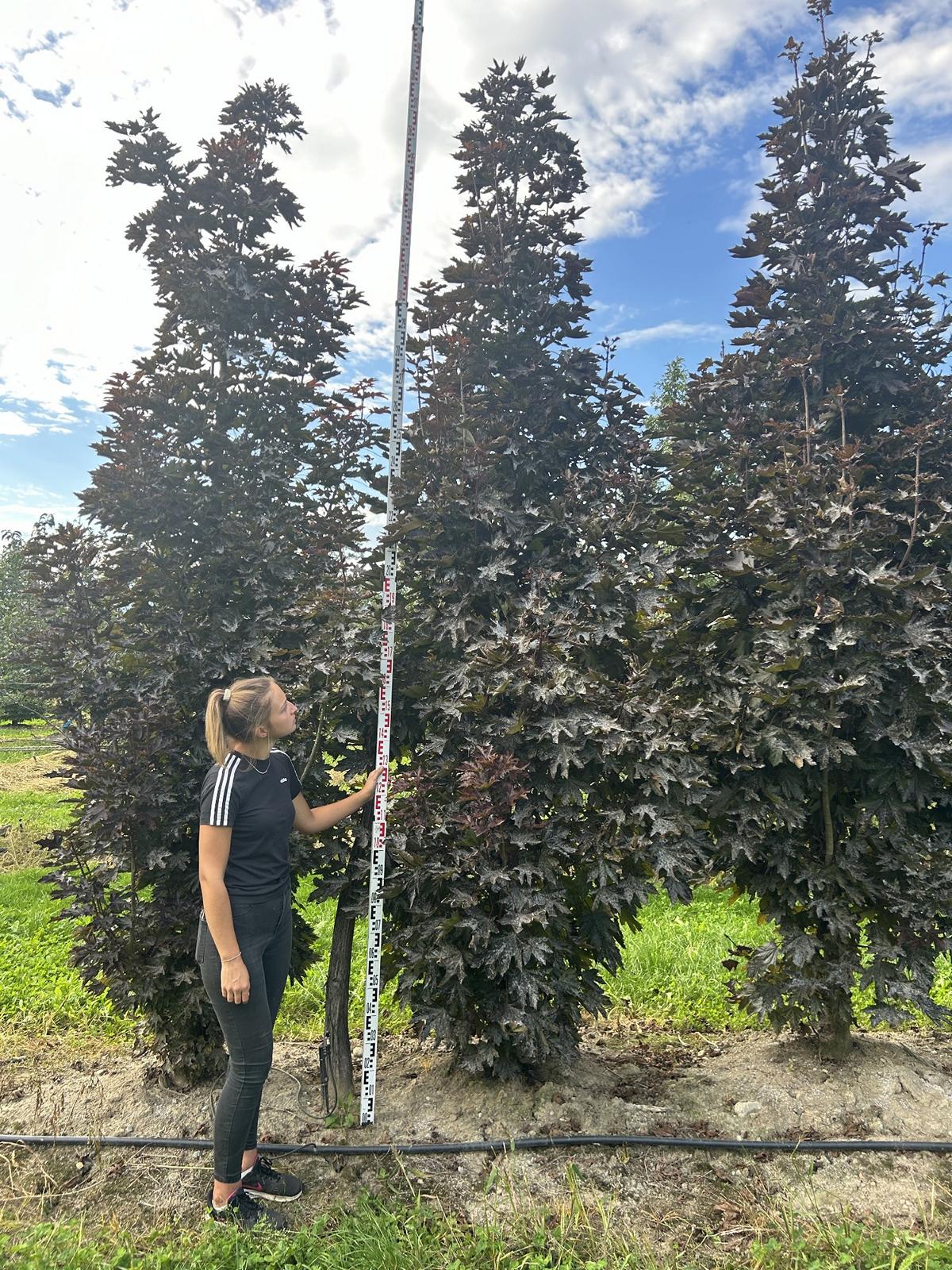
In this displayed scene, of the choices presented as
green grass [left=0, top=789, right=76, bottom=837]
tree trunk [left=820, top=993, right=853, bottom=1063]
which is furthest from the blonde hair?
green grass [left=0, top=789, right=76, bottom=837]

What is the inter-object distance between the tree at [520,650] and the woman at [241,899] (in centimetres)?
59

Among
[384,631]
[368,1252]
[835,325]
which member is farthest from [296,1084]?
[835,325]

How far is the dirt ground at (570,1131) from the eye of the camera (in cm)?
298

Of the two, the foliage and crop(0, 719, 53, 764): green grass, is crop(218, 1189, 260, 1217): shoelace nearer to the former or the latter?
the foliage

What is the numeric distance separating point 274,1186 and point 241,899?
3.97 feet

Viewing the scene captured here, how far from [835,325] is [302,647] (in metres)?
2.97

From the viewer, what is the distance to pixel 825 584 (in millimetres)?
3387

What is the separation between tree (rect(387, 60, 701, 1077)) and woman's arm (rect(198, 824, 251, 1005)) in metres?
0.76

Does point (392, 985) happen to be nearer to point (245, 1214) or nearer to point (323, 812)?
point (245, 1214)

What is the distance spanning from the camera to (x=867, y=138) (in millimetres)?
3980

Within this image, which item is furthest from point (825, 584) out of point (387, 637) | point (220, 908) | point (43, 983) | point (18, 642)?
point (43, 983)

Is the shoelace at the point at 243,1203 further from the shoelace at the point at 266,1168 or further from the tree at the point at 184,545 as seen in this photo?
the tree at the point at 184,545

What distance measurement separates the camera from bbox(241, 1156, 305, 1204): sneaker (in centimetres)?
303

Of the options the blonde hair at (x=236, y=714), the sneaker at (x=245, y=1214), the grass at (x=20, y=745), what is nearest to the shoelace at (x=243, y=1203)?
the sneaker at (x=245, y=1214)
